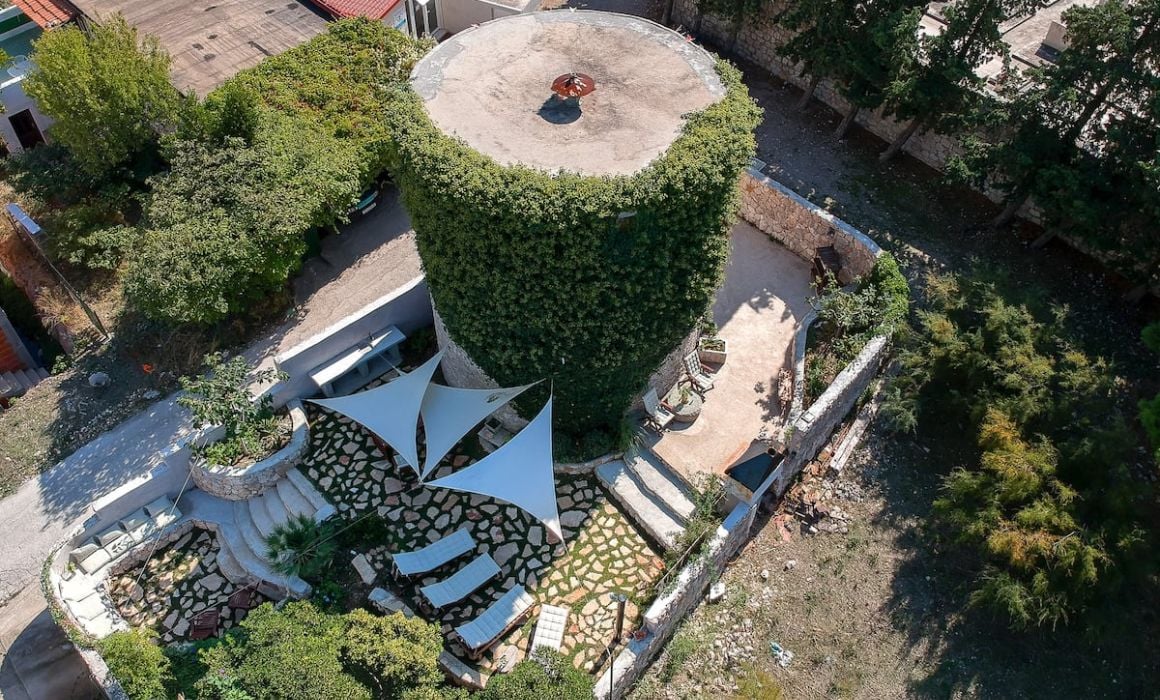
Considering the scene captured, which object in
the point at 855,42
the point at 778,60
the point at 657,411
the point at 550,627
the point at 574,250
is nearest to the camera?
the point at 574,250

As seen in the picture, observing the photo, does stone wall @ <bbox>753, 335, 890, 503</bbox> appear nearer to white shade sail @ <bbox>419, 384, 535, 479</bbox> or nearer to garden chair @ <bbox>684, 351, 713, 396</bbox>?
garden chair @ <bbox>684, 351, 713, 396</bbox>

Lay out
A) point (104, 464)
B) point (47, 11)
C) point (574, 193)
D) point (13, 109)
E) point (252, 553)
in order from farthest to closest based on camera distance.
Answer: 1. point (47, 11)
2. point (13, 109)
3. point (104, 464)
4. point (252, 553)
5. point (574, 193)

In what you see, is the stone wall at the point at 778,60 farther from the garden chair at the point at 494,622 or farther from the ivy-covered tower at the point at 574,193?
the garden chair at the point at 494,622

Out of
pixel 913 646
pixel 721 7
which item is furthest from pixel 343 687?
pixel 721 7

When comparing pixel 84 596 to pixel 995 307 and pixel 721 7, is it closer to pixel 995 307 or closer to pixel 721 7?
pixel 995 307

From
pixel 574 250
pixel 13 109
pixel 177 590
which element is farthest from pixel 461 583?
pixel 13 109

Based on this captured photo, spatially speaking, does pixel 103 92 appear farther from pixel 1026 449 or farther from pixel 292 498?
pixel 1026 449

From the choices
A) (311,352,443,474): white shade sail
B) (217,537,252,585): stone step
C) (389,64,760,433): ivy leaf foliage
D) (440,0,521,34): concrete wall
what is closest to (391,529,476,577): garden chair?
(311,352,443,474): white shade sail
